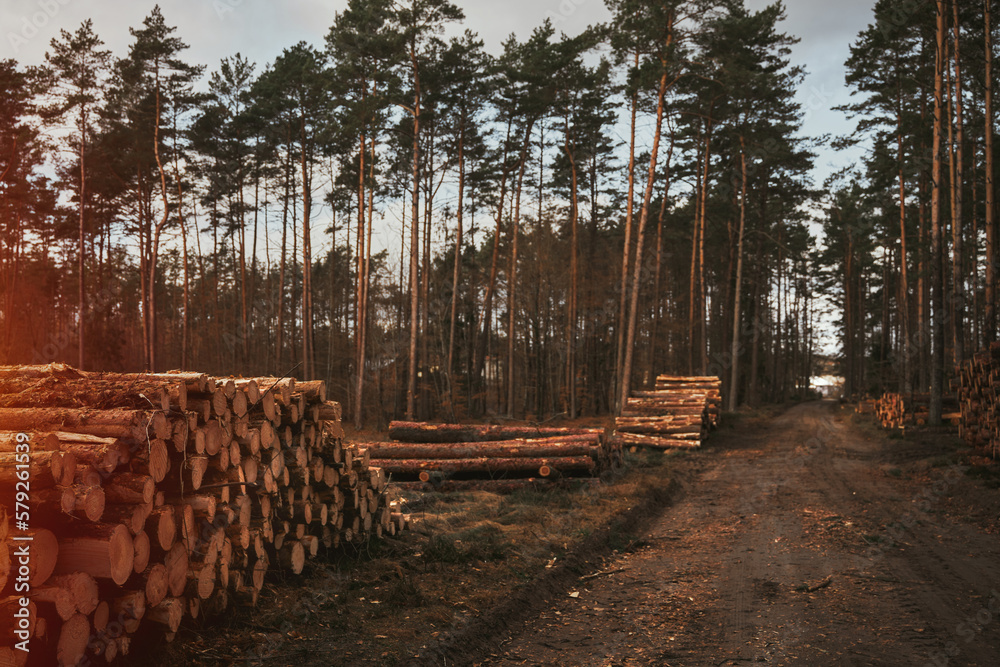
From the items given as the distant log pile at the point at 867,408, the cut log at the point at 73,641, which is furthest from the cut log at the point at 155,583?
the distant log pile at the point at 867,408

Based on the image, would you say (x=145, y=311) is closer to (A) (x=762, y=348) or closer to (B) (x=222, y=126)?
(B) (x=222, y=126)

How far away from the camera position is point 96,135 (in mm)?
26062

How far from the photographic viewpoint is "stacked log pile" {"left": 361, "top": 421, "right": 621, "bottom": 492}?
11258 mm

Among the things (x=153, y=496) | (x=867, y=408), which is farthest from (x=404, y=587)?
(x=867, y=408)

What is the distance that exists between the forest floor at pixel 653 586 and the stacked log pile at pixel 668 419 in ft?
20.3

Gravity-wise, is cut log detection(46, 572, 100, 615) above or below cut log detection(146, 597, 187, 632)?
above

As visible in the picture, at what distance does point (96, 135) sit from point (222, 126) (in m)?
5.13

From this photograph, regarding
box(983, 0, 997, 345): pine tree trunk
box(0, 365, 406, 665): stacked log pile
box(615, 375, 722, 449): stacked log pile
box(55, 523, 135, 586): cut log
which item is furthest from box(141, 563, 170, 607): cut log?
box(983, 0, 997, 345): pine tree trunk

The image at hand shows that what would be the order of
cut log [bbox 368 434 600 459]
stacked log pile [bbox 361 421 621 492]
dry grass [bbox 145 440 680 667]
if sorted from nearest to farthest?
dry grass [bbox 145 440 680 667] → stacked log pile [bbox 361 421 621 492] → cut log [bbox 368 434 600 459]

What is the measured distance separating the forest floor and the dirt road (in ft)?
0.08

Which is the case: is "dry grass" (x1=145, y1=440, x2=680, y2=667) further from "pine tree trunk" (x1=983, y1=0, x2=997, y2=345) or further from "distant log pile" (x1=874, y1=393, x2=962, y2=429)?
"distant log pile" (x1=874, y1=393, x2=962, y2=429)

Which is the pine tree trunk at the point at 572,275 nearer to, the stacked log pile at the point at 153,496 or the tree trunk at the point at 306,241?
the tree trunk at the point at 306,241

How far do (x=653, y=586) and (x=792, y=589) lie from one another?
1.32m

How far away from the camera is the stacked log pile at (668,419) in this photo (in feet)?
57.7
